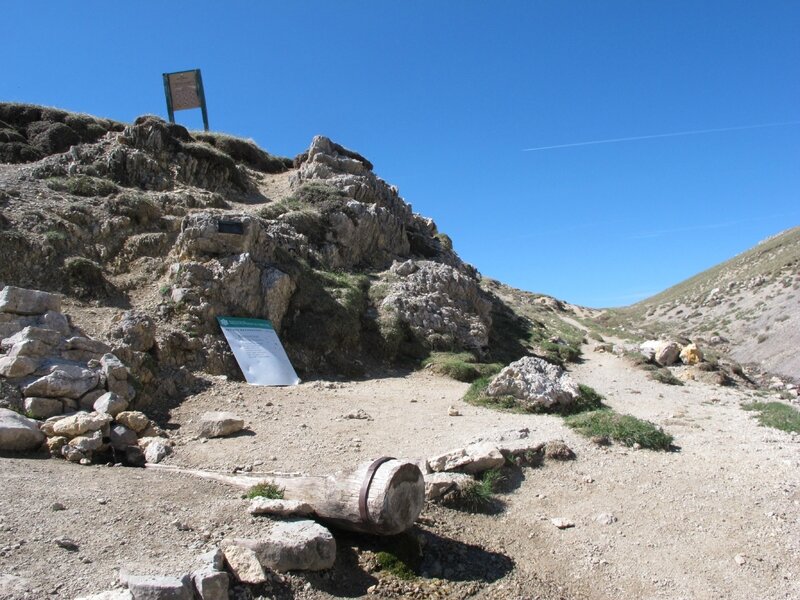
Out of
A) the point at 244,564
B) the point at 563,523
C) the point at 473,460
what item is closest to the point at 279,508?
the point at 244,564

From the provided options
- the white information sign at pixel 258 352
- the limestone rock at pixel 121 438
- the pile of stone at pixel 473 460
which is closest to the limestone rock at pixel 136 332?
the white information sign at pixel 258 352

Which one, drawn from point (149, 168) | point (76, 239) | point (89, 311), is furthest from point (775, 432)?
point (149, 168)

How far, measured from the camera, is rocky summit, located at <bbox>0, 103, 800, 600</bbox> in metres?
5.56

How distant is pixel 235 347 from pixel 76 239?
5.87 m

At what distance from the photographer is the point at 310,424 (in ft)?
34.5

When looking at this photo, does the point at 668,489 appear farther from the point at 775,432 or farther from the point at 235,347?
the point at 235,347

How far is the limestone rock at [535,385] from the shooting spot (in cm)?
1184

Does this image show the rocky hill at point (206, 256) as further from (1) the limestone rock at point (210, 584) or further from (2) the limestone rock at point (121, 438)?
(1) the limestone rock at point (210, 584)

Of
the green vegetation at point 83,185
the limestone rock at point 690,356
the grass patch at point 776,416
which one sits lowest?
the grass patch at point 776,416

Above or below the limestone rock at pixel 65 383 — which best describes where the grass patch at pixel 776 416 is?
below

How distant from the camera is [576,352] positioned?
23.7m

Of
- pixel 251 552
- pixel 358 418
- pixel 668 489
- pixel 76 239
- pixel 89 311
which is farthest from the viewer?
pixel 76 239

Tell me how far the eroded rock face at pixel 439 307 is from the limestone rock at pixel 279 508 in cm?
1200

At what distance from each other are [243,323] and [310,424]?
17.0ft
